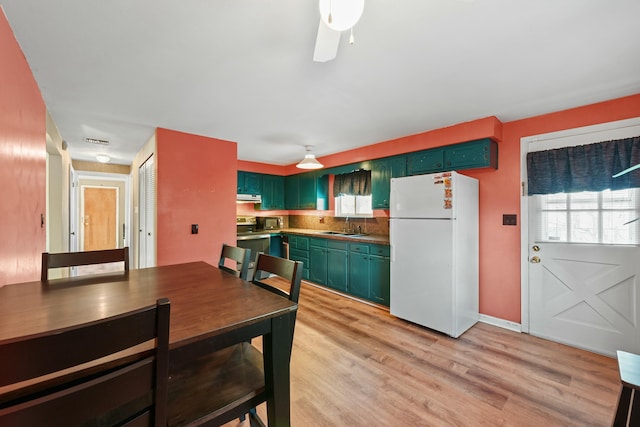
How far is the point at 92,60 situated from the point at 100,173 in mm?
4771

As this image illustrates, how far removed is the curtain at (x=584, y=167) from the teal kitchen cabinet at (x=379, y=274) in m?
1.71

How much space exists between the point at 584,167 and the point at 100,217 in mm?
9238

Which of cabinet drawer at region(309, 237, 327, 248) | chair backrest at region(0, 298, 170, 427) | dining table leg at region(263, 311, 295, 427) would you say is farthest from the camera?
cabinet drawer at region(309, 237, 327, 248)

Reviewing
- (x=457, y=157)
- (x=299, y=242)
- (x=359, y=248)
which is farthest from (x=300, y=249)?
(x=457, y=157)

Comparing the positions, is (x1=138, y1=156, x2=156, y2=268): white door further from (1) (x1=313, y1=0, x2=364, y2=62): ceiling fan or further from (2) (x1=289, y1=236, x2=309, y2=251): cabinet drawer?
(1) (x1=313, y1=0, x2=364, y2=62): ceiling fan

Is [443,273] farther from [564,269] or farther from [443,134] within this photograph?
[443,134]

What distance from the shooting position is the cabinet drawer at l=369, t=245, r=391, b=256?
3.37m

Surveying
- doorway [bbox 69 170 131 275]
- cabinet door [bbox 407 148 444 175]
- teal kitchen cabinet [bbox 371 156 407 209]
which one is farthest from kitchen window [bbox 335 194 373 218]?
doorway [bbox 69 170 131 275]

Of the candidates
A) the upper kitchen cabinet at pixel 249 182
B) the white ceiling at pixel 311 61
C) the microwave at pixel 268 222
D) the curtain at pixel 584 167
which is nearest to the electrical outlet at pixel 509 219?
the curtain at pixel 584 167

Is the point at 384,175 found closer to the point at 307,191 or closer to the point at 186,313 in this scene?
the point at 307,191

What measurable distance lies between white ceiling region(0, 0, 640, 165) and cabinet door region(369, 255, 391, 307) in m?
1.74

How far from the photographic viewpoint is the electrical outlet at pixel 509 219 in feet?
9.27

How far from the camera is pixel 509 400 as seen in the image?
1775 mm

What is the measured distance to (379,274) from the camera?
11.3 ft
